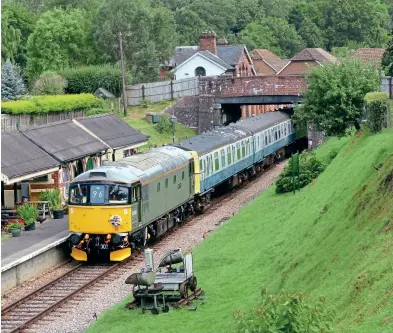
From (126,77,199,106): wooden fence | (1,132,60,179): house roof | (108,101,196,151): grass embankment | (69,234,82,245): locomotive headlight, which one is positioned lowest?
(108,101,196,151): grass embankment

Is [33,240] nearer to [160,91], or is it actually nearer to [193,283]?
[193,283]

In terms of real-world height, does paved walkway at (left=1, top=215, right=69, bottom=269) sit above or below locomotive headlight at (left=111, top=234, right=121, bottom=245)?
below

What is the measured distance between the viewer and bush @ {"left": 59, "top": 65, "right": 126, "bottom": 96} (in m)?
67.5

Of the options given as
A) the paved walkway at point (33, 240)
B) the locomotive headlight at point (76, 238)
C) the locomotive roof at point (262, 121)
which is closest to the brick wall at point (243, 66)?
the locomotive roof at point (262, 121)

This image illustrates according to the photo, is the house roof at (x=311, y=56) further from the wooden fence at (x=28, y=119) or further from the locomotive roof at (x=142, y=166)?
the locomotive roof at (x=142, y=166)

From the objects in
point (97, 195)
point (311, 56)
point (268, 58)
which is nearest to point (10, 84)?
point (311, 56)

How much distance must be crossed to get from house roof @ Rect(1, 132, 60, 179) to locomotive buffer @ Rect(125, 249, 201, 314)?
12097mm

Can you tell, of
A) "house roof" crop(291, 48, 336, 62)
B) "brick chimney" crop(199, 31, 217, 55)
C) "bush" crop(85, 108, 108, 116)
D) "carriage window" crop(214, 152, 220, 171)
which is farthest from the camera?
"house roof" crop(291, 48, 336, 62)

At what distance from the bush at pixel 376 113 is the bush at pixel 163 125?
31505 millimetres

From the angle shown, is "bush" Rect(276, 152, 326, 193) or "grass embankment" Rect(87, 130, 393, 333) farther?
"bush" Rect(276, 152, 326, 193)

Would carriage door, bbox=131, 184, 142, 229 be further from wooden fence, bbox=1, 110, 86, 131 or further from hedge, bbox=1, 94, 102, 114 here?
hedge, bbox=1, 94, 102, 114

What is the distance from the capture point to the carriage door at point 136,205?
29.5 metres

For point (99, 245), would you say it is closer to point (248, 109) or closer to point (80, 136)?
point (80, 136)

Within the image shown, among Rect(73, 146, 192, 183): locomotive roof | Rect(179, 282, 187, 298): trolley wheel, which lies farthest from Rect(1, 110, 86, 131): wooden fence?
Rect(179, 282, 187, 298): trolley wheel
